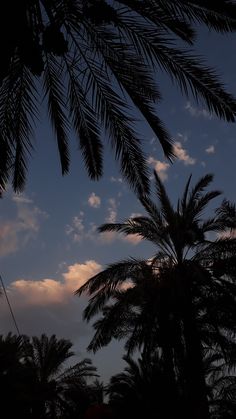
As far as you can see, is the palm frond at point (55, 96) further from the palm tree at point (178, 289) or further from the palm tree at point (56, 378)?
the palm tree at point (56, 378)

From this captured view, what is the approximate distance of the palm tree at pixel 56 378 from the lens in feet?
89.6

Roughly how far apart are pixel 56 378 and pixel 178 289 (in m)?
16.9

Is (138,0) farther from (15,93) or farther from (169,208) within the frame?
(169,208)

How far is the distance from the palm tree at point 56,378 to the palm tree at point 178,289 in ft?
41.1

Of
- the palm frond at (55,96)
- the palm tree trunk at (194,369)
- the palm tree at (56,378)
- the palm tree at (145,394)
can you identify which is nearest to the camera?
the palm frond at (55,96)

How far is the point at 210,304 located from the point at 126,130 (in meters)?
8.86

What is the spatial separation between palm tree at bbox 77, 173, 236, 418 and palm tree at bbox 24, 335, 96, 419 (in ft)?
41.1

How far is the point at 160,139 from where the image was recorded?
302 inches

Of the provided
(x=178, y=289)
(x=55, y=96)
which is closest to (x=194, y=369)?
(x=178, y=289)

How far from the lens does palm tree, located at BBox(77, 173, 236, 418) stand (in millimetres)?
14383

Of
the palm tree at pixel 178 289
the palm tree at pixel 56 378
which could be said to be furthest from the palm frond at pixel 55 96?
the palm tree at pixel 56 378

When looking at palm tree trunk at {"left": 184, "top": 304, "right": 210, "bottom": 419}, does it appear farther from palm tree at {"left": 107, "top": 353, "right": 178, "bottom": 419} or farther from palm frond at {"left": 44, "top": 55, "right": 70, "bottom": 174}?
palm frond at {"left": 44, "top": 55, "right": 70, "bottom": 174}

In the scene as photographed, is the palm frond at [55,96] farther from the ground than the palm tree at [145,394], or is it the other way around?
the palm frond at [55,96]

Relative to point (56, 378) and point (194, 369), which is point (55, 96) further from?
point (56, 378)
